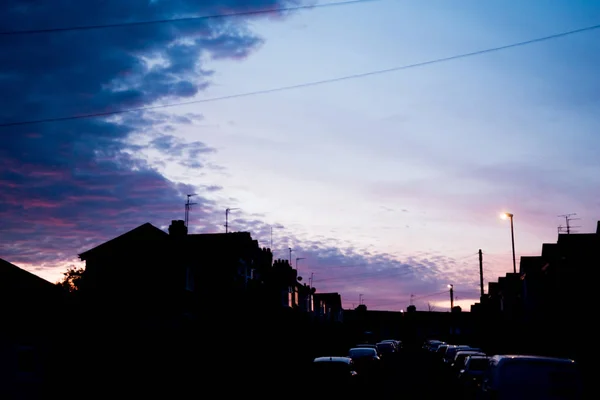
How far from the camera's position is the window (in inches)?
1571

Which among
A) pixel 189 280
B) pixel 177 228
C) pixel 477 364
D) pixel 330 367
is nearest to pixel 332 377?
pixel 330 367

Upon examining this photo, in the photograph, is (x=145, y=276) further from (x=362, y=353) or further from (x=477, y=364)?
(x=477, y=364)

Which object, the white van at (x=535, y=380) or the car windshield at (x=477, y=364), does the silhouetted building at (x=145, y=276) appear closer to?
the car windshield at (x=477, y=364)

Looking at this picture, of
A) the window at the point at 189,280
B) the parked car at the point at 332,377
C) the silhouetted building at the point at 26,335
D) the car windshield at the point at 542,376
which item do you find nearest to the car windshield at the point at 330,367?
the parked car at the point at 332,377

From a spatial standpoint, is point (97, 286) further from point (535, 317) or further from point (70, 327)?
point (535, 317)

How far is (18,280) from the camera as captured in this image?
84.9 feet

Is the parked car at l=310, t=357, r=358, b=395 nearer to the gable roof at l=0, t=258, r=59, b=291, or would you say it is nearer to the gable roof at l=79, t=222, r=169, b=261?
the gable roof at l=0, t=258, r=59, b=291

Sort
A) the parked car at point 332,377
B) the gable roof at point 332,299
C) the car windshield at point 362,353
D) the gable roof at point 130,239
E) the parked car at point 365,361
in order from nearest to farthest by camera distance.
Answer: the parked car at point 332,377, the parked car at point 365,361, the car windshield at point 362,353, the gable roof at point 130,239, the gable roof at point 332,299

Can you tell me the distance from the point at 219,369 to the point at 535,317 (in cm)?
3900

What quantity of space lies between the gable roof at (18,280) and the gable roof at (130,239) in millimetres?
11241

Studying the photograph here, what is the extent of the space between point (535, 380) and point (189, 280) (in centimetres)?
3142

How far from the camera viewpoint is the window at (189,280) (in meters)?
39.9

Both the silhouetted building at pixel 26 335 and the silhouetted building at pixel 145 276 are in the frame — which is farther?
the silhouetted building at pixel 145 276

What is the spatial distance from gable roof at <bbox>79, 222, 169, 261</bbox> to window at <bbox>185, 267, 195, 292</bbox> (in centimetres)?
266
